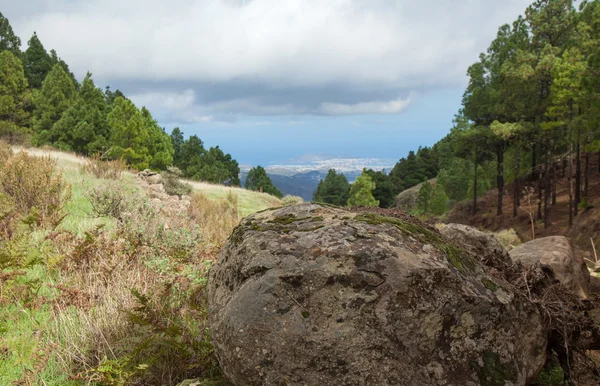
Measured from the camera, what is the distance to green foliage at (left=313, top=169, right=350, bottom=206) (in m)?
68.1

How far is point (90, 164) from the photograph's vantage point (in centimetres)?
1578

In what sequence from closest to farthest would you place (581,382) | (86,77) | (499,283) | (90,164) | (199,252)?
(499,283) < (581,382) < (199,252) < (90,164) < (86,77)

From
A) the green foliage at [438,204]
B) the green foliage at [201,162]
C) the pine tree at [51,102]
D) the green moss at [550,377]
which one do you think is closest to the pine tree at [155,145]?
the pine tree at [51,102]

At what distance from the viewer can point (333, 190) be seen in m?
69.1

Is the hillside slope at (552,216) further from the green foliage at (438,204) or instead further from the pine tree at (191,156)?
the pine tree at (191,156)

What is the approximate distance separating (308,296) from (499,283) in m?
1.33

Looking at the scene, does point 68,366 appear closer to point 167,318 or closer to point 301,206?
point 167,318

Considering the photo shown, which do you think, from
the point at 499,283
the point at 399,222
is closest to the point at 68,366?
the point at 399,222

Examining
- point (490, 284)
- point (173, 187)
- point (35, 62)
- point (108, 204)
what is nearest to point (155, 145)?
point (173, 187)

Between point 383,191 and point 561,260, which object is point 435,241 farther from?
point 383,191

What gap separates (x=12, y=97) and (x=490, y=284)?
144 ft

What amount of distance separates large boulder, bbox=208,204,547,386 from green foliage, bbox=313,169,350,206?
6495cm

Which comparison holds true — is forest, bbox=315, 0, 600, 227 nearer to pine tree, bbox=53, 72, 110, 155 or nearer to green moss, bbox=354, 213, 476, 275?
green moss, bbox=354, 213, 476, 275

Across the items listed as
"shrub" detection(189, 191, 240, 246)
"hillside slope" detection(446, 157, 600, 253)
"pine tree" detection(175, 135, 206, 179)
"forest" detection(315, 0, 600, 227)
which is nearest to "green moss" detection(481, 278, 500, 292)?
"shrub" detection(189, 191, 240, 246)
